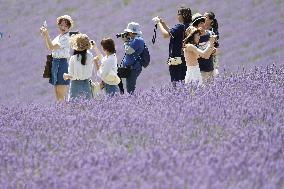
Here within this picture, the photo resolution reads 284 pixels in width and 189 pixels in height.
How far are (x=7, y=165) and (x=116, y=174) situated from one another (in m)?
0.93

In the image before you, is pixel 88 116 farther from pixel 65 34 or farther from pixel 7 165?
pixel 65 34

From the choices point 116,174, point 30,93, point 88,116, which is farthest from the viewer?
point 30,93

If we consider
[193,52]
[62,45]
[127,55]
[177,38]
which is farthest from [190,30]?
[62,45]

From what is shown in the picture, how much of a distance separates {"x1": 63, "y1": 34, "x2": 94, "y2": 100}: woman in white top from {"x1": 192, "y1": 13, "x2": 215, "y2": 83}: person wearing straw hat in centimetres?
125

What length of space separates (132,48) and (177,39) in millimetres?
542

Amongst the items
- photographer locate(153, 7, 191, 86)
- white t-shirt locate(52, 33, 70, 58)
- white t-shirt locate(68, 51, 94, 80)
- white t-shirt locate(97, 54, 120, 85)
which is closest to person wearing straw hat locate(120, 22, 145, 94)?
photographer locate(153, 7, 191, 86)

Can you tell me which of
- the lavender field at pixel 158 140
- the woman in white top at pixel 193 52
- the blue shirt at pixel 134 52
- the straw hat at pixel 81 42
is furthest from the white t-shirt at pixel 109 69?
the lavender field at pixel 158 140

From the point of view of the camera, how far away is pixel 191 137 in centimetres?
463

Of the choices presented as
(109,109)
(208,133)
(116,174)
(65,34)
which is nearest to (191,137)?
(208,133)

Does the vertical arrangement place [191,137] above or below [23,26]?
below

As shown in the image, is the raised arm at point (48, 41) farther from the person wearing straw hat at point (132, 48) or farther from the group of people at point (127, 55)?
the person wearing straw hat at point (132, 48)

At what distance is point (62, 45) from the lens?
8352 millimetres

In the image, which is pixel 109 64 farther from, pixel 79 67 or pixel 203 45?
pixel 203 45

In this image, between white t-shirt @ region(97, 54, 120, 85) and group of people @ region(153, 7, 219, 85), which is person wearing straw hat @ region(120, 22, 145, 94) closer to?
group of people @ region(153, 7, 219, 85)
